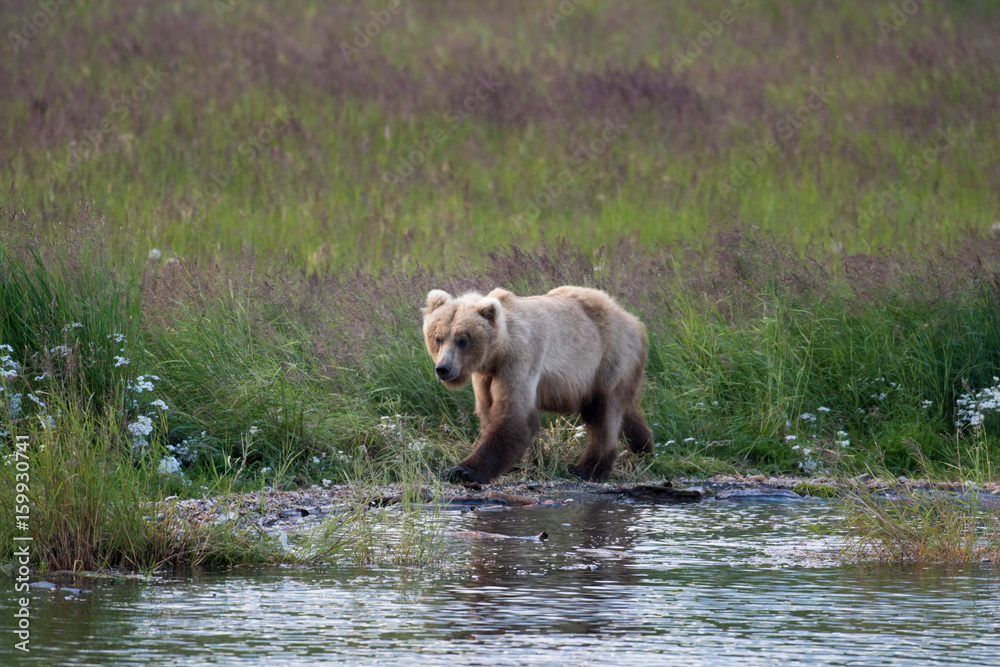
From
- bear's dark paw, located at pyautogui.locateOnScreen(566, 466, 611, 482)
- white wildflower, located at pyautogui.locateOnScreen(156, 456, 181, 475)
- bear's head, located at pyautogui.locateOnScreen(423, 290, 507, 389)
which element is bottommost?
bear's dark paw, located at pyautogui.locateOnScreen(566, 466, 611, 482)

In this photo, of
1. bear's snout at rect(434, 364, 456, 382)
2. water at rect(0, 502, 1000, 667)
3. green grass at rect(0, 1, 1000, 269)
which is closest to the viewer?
water at rect(0, 502, 1000, 667)

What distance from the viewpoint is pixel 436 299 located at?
29.0 ft

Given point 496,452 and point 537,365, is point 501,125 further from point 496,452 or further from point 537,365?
point 496,452

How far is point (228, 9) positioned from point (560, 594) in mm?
22017

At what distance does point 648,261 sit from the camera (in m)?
13.3

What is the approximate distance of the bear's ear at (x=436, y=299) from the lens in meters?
8.83

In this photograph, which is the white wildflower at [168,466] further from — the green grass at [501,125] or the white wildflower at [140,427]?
the green grass at [501,125]

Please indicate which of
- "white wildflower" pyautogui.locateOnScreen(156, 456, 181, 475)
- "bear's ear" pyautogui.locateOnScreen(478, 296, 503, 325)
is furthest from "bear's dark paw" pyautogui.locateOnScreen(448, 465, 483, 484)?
"white wildflower" pyautogui.locateOnScreen(156, 456, 181, 475)

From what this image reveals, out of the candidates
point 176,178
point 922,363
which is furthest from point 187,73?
point 922,363

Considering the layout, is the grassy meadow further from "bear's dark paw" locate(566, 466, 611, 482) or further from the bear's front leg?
the bear's front leg

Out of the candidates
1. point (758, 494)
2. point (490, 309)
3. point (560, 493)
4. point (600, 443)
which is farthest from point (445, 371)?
point (758, 494)

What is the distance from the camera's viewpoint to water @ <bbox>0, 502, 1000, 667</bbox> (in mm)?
4738

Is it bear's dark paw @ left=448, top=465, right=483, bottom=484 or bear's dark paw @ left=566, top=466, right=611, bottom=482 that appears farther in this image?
bear's dark paw @ left=566, top=466, right=611, bottom=482

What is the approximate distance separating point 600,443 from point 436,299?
1515 millimetres
